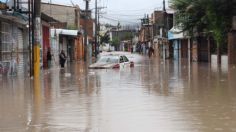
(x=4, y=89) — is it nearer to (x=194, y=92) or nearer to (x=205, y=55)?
(x=194, y=92)

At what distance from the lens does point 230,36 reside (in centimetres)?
3972

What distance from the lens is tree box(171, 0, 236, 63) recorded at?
130 feet

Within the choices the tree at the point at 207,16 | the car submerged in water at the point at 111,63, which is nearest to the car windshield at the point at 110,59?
the car submerged in water at the point at 111,63

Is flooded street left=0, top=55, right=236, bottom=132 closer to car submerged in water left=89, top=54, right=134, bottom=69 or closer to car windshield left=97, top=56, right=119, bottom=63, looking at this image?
car submerged in water left=89, top=54, right=134, bottom=69

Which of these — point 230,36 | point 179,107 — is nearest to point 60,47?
point 230,36

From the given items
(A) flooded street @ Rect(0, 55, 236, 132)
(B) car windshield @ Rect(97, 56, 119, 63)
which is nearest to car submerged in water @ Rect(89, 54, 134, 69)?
(B) car windshield @ Rect(97, 56, 119, 63)

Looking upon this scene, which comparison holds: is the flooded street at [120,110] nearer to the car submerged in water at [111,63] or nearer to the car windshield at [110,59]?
→ the car submerged in water at [111,63]

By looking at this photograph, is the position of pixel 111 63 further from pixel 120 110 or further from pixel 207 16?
pixel 120 110

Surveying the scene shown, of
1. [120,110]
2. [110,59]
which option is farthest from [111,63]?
[120,110]

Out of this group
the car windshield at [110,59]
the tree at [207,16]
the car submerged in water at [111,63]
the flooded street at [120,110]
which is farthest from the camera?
the tree at [207,16]

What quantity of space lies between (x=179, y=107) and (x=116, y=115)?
77.5 inches

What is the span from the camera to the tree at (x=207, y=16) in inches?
1565

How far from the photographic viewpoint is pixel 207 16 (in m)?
41.8

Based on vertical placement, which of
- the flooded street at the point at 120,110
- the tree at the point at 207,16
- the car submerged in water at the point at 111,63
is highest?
the tree at the point at 207,16
